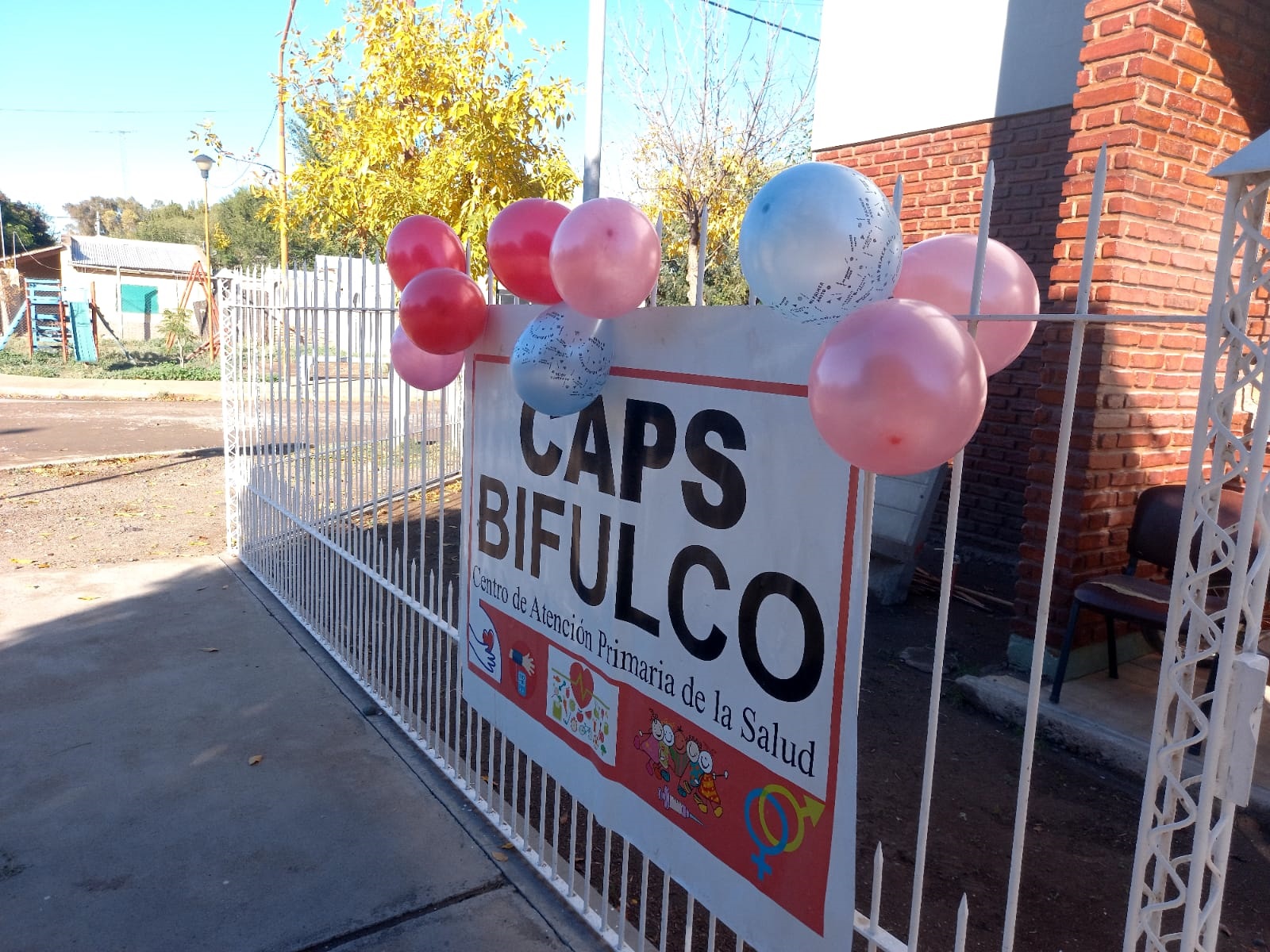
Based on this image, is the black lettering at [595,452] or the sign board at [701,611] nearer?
the sign board at [701,611]

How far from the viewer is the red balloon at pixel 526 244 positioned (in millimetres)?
2738

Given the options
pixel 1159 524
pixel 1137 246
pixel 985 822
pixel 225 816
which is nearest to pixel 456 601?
pixel 225 816

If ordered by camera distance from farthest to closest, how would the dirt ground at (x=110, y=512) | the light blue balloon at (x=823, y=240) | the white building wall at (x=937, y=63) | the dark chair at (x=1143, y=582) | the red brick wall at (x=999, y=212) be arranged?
the dirt ground at (x=110, y=512) < the red brick wall at (x=999, y=212) < the white building wall at (x=937, y=63) < the dark chair at (x=1143, y=582) < the light blue balloon at (x=823, y=240)

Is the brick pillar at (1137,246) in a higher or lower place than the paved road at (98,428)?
higher

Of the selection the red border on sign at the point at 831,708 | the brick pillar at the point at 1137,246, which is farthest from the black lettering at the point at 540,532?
the brick pillar at the point at 1137,246

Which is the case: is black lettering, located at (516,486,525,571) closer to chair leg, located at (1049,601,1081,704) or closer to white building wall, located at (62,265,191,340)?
chair leg, located at (1049,601,1081,704)

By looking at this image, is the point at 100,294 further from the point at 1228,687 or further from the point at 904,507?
the point at 1228,687

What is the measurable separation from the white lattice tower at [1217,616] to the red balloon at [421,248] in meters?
2.53

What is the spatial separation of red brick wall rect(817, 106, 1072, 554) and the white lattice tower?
4.59 metres

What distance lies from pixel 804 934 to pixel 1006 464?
533 centimetres

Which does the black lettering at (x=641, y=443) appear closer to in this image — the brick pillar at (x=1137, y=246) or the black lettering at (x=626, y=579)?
the black lettering at (x=626, y=579)

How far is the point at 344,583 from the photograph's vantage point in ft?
16.0

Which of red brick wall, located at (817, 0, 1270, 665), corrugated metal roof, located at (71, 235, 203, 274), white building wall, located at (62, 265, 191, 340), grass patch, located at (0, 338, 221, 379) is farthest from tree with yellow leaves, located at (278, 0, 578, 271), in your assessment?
corrugated metal roof, located at (71, 235, 203, 274)

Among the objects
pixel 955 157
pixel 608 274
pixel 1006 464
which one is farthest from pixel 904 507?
pixel 608 274
